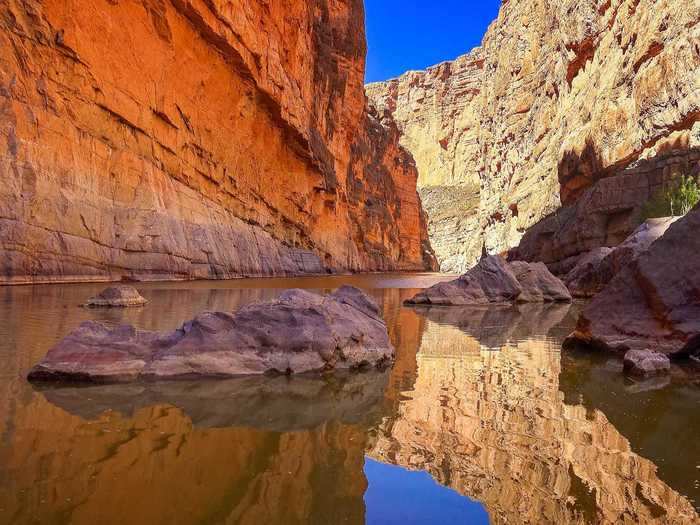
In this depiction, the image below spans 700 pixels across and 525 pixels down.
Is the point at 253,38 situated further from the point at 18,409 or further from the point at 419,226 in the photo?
the point at 419,226

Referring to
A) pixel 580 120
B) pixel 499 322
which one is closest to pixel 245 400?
pixel 499 322

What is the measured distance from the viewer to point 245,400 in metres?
4.43

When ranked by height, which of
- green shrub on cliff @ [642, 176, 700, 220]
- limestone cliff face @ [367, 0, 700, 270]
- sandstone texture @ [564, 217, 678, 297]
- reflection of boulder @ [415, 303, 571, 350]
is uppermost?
limestone cliff face @ [367, 0, 700, 270]

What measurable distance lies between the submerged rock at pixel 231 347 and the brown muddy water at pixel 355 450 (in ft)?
0.91

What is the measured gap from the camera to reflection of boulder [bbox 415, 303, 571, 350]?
911cm

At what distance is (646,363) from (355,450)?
14.0 ft

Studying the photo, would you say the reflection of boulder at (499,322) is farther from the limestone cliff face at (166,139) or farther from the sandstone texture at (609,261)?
the limestone cliff face at (166,139)

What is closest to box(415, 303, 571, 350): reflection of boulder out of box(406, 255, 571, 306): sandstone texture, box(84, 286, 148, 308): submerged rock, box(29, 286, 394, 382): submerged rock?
box(406, 255, 571, 306): sandstone texture

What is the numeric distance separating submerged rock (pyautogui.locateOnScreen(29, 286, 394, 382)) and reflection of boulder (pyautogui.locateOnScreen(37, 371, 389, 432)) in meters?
0.22

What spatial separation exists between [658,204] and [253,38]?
2694cm

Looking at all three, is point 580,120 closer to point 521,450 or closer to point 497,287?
point 497,287

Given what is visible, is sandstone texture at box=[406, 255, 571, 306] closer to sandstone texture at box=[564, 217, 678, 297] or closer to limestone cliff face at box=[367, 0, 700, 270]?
sandstone texture at box=[564, 217, 678, 297]

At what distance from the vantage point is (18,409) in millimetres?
3936

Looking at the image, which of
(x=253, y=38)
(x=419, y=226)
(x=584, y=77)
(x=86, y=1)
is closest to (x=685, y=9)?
(x=584, y=77)
